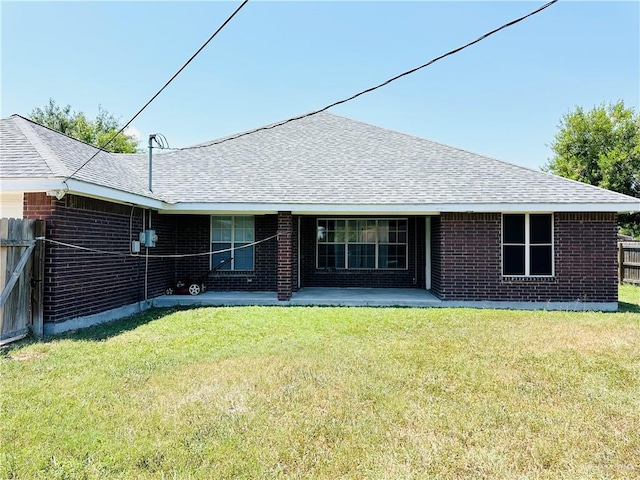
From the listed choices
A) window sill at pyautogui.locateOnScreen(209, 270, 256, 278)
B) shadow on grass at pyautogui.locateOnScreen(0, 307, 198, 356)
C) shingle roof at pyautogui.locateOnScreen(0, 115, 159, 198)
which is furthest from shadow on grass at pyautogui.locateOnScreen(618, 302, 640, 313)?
shingle roof at pyautogui.locateOnScreen(0, 115, 159, 198)

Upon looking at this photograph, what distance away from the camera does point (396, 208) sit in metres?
10.6

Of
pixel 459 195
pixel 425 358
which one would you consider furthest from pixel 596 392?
pixel 459 195

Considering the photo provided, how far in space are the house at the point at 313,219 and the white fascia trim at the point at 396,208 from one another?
3 cm

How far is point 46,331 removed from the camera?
717cm

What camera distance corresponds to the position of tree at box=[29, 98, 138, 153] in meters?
39.1

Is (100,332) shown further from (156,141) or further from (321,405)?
(156,141)

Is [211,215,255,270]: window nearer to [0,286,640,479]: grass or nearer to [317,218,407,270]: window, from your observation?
[317,218,407,270]: window

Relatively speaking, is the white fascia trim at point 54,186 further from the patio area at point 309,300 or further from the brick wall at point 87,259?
the patio area at point 309,300

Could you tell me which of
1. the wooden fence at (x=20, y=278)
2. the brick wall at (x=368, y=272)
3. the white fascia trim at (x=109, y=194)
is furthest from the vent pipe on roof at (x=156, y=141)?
the brick wall at (x=368, y=272)

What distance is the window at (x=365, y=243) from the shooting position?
44.0 feet

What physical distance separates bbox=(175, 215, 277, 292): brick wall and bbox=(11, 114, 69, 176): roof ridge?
438cm

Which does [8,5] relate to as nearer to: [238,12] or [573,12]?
[238,12]

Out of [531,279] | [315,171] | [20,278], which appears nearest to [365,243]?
[315,171]

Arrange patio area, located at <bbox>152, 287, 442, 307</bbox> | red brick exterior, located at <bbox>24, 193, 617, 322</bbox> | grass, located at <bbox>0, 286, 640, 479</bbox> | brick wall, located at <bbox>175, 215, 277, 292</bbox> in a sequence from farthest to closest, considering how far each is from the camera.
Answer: brick wall, located at <bbox>175, 215, 277, 292</bbox>
patio area, located at <bbox>152, 287, 442, 307</bbox>
red brick exterior, located at <bbox>24, 193, 617, 322</bbox>
grass, located at <bbox>0, 286, 640, 479</bbox>
